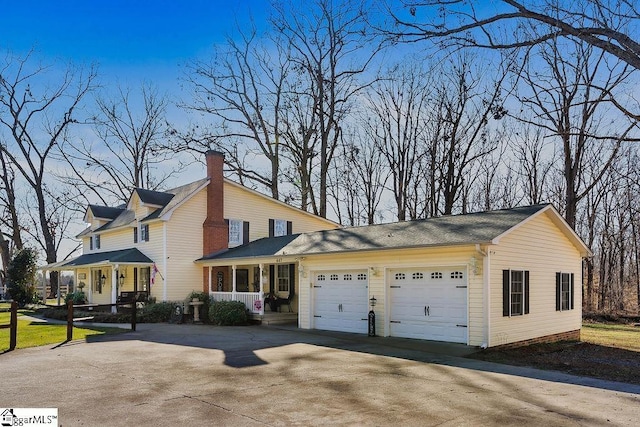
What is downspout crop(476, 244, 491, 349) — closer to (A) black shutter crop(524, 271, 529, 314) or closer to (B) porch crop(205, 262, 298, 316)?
(A) black shutter crop(524, 271, 529, 314)

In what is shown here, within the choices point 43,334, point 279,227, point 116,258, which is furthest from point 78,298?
point 43,334

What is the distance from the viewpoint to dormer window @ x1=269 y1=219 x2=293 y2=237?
91.0 feet

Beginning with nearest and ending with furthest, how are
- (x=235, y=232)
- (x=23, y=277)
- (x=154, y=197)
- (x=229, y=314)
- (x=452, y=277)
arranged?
(x=452, y=277), (x=229, y=314), (x=235, y=232), (x=154, y=197), (x=23, y=277)

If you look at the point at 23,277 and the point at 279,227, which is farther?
the point at 23,277

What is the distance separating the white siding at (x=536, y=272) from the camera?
13938 mm

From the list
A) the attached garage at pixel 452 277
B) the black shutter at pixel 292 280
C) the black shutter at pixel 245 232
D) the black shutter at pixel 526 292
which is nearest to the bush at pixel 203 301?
the black shutter at pixel 292 280

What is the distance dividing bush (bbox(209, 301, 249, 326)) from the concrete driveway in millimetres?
6629

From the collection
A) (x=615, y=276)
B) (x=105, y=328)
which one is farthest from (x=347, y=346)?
(x=615, y=276)

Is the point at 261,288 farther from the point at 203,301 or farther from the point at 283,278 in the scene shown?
the point at 203,301

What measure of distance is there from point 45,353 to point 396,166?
26.1 metres

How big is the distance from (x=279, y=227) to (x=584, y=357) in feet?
57.5

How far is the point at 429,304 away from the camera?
1489 centimetres

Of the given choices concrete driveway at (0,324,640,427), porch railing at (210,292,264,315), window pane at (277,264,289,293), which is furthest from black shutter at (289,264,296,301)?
concrete driveway at (0,324,640,427)

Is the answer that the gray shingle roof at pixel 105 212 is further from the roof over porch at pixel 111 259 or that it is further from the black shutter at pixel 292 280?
the black shutter at pixel 292 280
